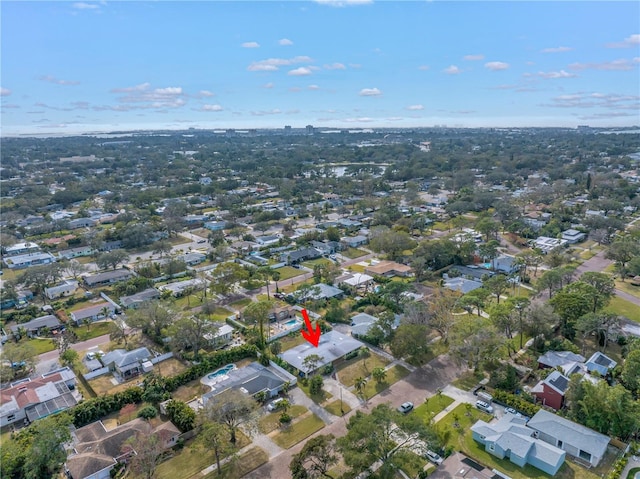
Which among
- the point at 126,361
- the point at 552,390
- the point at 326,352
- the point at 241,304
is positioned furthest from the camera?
the point at 241,304

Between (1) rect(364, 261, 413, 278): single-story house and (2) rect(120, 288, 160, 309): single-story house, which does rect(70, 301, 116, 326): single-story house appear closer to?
(2) rect(120, 288, 160, 309): single-story house

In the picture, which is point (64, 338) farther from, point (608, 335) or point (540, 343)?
point (608, 335)

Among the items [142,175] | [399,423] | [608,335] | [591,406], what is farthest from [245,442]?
[142,175]

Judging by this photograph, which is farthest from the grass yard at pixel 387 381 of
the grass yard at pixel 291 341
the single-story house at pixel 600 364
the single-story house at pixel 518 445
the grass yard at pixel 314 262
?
the grass yard at pixel 314 262

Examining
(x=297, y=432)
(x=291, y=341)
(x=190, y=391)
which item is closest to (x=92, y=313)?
(x=190, y=391)

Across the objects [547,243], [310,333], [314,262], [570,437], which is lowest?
[310,333]

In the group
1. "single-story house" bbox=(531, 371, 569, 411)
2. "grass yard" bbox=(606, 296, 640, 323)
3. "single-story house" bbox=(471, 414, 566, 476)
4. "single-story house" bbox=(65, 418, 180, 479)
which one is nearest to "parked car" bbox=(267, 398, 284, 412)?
"single-story house" bbox=(65, 418, 180, 479)

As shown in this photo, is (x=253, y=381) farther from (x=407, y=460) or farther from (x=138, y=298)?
(x=138, y=298)
